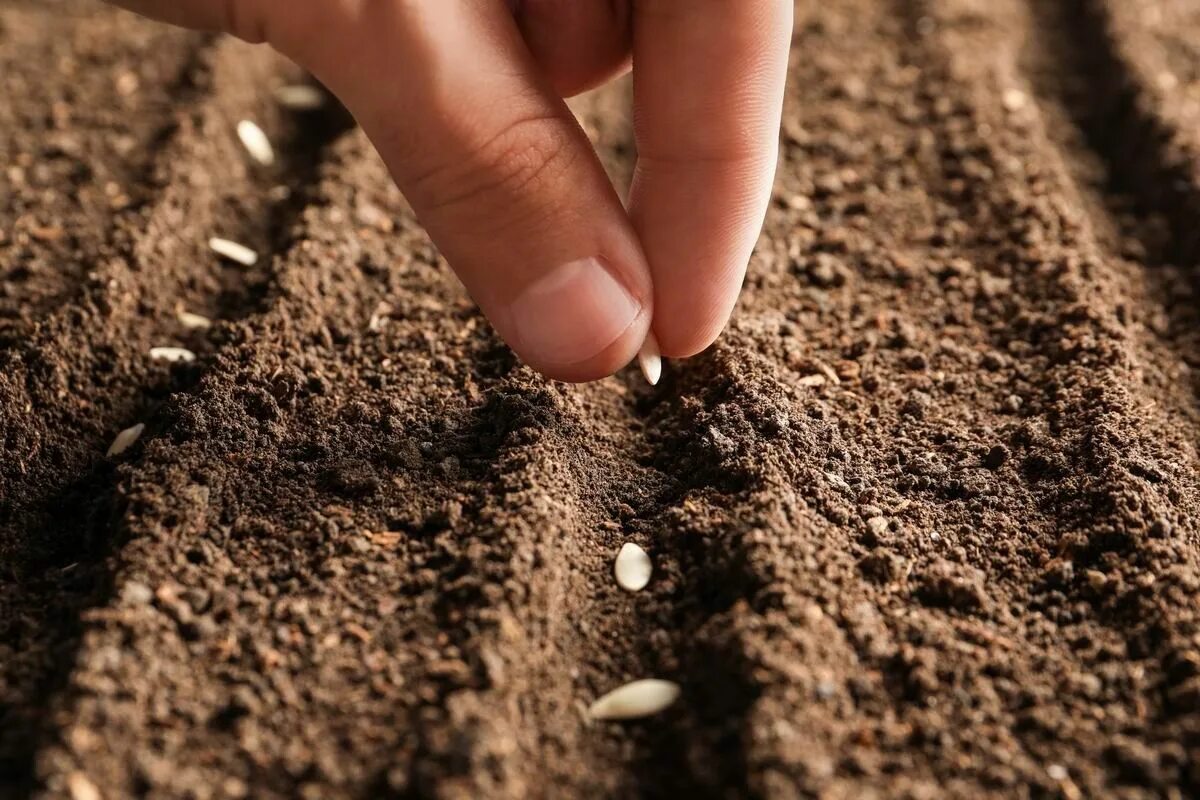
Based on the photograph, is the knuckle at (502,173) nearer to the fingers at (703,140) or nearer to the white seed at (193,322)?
the fingers at (703,140)

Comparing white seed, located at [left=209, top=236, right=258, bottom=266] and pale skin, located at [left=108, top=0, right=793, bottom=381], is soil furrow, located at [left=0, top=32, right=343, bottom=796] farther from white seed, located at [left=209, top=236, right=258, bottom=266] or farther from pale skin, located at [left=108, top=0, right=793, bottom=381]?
pale skin, located at [left=108, top=0, right=793, bottom=381]

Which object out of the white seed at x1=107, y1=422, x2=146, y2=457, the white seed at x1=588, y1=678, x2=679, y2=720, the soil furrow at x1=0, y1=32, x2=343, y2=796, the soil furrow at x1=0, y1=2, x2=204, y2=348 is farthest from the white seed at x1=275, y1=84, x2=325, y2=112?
A: the white seed at x1=588, y1=678, x2=679, y2=720

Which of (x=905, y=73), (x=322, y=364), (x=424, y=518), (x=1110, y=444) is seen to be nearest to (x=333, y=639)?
(x=424, y=518)

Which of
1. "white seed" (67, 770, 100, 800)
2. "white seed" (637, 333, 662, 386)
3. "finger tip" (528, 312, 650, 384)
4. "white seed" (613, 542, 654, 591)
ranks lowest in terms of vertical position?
"white seed" (67, 770, 100, 800)

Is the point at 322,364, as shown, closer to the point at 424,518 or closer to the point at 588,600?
the point at 424,518

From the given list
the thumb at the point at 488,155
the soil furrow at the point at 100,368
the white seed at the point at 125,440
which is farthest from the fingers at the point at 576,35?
the white seed at the point at 125,440

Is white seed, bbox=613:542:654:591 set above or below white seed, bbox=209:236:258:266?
above
